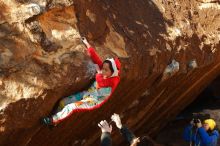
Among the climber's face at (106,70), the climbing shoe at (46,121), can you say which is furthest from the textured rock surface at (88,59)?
the climber's face at (106,70)

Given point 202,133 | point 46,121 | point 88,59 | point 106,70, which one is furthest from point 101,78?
point 202,133

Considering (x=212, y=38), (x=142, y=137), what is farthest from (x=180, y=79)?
(x=142, y=137)

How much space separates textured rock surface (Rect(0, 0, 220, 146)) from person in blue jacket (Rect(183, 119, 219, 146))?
37.3 inches

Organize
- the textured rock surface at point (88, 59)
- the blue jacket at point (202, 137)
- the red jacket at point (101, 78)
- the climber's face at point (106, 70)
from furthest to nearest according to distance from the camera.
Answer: the blue jacket at point (202, 137)
the red jacket at point (101, 78)
the climber's face at point (106, 70)
the textured rock surface at point (88, 59)

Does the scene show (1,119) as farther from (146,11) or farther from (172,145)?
(172,145)

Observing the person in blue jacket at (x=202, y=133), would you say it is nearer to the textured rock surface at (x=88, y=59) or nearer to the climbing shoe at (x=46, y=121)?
the textured rock surface at (x=88, y=59)

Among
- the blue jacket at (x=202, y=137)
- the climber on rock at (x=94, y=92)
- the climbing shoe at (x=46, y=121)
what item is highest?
the climber on rock at (x=94, y=92)

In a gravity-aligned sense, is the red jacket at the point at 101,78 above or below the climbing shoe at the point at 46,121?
above

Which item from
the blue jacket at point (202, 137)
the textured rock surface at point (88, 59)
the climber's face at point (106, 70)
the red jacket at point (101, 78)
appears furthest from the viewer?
the blue jacket at point (202, 137)

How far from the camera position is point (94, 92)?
18.5 ft

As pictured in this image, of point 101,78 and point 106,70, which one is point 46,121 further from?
point 106,70

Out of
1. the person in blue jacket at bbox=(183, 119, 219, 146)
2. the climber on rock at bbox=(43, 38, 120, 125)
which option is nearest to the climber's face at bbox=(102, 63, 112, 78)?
the climber on rock at bbox=(43, 38, 120, 125)

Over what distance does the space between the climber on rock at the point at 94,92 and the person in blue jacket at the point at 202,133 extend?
9.65 feet

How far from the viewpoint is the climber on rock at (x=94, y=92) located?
5426 mm
